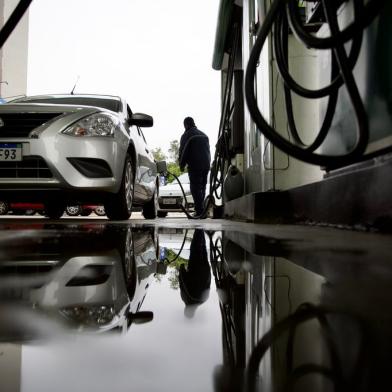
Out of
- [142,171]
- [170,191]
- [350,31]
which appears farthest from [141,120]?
[170,191]

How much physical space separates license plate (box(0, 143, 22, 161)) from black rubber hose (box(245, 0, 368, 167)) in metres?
2.29

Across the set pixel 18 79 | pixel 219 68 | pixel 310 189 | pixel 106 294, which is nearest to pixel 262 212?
pixel 310 189

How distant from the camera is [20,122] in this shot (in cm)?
329

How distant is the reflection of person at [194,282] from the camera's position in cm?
62

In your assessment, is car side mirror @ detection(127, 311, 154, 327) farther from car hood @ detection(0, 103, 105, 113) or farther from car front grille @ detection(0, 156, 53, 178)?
car hood @ detection(0, 103, 105, 113)

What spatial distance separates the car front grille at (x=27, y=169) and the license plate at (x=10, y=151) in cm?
4

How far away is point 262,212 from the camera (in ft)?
9.59

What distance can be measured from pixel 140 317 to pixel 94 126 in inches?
118

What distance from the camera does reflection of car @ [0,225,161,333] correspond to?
50 centimetres

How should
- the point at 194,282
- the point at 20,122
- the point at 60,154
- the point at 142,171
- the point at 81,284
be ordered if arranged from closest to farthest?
the point at 81,284 < the point at 194,282 < the point at 60,154 < the point at 20,122 < the point at 142,171

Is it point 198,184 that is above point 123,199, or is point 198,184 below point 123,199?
above

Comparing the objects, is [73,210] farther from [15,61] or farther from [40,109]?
[15,61]

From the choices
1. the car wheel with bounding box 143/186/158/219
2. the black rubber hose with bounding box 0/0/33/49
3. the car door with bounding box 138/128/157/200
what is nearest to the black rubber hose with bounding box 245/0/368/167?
the black rubber hose with bounding box 0/0/33/49

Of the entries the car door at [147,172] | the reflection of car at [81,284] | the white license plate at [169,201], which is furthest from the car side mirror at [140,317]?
the white license plate at [169,201]
